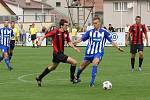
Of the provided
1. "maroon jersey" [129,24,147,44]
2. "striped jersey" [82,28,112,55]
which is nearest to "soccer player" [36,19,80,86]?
"striped jersey" [82,28,112,55]

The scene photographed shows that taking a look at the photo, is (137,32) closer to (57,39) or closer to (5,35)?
(5,35)

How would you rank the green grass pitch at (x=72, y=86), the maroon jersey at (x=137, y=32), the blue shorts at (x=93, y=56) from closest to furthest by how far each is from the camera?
the green grass pitch at (x=72, y=86)
the blue shorts at (x=93, y=56)
the maroon jersey at (x=137, y=32)

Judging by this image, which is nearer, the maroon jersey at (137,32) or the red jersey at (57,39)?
the red jersey at (57,39)

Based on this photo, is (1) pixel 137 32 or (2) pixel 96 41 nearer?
(2) pixel 96 41

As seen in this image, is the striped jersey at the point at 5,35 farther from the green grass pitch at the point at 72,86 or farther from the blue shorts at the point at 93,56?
the blue shorts at the point at 93,56

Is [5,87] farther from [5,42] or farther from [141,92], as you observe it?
[5,42]

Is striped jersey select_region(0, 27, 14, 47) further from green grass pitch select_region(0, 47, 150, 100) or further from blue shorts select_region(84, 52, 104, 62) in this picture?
blue shorts select_region(84, 52, 104, 62)

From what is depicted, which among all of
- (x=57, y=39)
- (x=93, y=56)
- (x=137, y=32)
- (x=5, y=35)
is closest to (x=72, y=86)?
(x=93, y=56)

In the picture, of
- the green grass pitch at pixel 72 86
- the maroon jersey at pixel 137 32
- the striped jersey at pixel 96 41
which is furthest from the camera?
the maroon jersey at pixel 137 32

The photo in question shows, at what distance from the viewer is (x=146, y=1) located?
264ft

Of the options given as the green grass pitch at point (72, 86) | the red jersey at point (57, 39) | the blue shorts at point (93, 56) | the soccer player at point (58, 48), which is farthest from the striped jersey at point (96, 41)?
the green grass pitch at point (72, 86)

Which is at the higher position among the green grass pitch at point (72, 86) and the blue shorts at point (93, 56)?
the blue shorts at point (93, 56)

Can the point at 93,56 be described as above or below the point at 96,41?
below

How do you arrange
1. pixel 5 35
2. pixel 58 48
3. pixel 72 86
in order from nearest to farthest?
pixel 72 86 → pixel 58 48 → pixel 5 35
